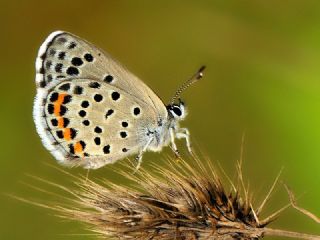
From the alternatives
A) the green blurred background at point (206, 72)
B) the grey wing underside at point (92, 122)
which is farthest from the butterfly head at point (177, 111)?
the green blurred background at point (206, 72)

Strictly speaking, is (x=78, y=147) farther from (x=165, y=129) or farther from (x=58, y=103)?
(x=165, y=129)

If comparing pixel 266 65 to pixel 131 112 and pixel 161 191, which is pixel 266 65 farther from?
pixel 161 191

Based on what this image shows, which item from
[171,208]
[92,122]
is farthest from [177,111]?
[171,208]

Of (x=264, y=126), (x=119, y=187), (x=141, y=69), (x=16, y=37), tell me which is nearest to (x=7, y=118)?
(x=16, y=37)

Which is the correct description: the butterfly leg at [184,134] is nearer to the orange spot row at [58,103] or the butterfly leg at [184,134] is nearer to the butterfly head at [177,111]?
the butterfly head at [177,111]

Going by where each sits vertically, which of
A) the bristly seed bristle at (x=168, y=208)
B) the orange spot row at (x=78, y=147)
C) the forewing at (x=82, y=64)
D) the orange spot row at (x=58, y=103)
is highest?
the forewing at (x=82, y=64)

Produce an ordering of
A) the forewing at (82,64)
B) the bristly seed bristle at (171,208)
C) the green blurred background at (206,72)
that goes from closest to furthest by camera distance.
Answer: the bristly seed bristle at (171,208) < the forewing at (82,64) < the green blurred background at (206,72)

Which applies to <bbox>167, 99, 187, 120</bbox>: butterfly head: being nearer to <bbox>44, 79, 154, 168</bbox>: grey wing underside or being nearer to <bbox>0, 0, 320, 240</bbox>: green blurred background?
<bbox>44, 79, 154, 168</bbox>: grey wing underside

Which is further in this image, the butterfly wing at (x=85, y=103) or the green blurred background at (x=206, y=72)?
the green blurred background at (x=206, y=72)
